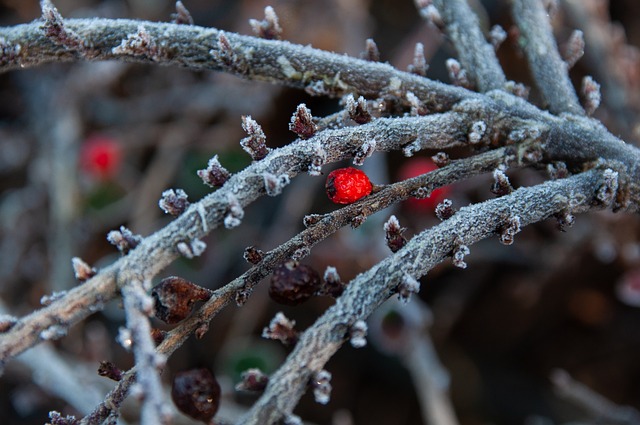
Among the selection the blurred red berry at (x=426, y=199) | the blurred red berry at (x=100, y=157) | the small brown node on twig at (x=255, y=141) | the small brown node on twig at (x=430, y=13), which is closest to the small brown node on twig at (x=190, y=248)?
the small brown node on twig at (x=255, y=141)

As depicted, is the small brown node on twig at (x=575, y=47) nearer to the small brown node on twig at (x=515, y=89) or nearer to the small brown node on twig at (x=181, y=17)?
the small brown node on twig at (x=515, y=89)

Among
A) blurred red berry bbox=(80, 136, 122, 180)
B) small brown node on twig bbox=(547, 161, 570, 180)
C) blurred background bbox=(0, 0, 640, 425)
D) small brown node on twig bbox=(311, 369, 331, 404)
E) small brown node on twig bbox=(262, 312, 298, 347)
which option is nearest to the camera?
small brown node on twig bbox=(311, 369, 331, 404)

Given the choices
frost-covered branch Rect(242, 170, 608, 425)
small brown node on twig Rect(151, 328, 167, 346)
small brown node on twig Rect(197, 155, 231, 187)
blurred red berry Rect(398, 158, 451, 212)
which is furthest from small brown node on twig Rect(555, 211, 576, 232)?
blurred red berry Rect(398, 158, 451, 212)

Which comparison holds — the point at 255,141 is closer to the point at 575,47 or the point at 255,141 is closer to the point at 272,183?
the point at 272,183

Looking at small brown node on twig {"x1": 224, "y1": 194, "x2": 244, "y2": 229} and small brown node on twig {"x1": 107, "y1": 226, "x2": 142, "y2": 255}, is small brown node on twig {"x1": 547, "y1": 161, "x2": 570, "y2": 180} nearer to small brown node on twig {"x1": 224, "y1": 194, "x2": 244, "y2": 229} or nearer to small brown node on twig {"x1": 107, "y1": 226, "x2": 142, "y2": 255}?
small brown node on twig {"x1": 224, "y1": 194, "x2": 244, "y2": 229}

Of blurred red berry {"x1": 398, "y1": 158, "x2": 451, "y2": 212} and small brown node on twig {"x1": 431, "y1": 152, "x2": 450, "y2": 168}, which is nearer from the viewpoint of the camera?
small brown node on twig {"x1": 431, "y1": 152, "x2": 450, "y2": 168}

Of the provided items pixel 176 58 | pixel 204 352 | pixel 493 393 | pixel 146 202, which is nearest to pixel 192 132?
pixel 146 202
